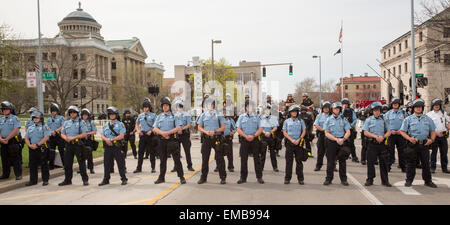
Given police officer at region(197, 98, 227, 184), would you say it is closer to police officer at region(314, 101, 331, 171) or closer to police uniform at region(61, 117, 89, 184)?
police uniform at region(61, 117, 89, 184)

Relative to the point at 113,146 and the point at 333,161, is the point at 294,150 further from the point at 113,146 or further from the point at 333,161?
the point at 113,146

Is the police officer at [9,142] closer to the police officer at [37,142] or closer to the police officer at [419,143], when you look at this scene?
the police officer at [37,142]

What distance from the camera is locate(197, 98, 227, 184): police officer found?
8695 millimetres

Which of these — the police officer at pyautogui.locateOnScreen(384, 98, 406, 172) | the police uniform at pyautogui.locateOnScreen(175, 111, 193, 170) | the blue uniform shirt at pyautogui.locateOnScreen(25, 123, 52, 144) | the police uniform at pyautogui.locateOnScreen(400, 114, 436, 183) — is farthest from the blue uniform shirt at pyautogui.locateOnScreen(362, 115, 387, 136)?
the blue uniform shirt at pyautogui.locateOnScreen(25, 123, 52, 144)

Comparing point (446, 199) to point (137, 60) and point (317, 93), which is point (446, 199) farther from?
point (137, 60)

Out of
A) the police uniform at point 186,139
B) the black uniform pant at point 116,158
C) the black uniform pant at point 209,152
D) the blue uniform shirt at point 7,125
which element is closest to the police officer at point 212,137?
the black uniform pant at point 209,152

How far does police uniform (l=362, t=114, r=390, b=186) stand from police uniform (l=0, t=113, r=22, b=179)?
8329mm

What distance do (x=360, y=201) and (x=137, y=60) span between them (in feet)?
319

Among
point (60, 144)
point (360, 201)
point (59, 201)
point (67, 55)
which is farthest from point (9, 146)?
point (67, 55)

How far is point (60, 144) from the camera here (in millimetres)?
10688

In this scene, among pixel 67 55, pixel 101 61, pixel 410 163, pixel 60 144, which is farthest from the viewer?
pixel 101 61

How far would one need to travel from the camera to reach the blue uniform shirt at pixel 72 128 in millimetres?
8844

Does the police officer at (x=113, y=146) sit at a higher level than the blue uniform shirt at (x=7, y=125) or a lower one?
lower

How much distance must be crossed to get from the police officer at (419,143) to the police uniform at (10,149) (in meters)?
9.12
